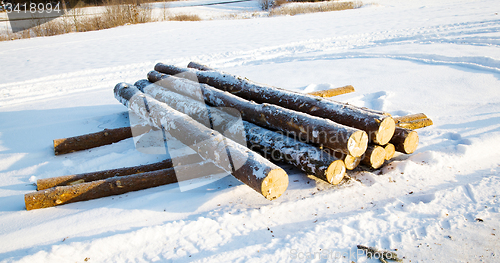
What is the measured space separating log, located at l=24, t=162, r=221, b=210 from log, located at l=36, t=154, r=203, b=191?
0.23m

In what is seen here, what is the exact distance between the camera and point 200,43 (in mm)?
12531

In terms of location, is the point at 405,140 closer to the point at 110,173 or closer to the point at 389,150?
the point at 389,150

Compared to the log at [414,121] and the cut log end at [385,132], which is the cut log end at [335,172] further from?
the log at [414,121]

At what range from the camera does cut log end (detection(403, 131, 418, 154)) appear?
138 inches

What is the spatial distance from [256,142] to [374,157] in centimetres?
138

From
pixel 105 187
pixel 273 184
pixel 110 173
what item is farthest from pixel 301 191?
pixel 110 173

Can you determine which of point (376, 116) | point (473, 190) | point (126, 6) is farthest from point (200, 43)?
point (473, 190)

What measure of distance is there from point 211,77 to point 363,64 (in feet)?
14.8

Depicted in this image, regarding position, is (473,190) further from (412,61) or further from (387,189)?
(412,61)

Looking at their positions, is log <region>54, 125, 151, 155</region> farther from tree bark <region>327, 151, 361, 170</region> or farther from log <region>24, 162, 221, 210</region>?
tree bark <region>327, 151, 361, 170</region>

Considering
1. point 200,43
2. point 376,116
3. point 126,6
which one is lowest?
point 376,116

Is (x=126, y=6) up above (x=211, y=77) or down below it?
above

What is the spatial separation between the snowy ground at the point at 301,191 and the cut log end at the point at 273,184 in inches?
8.8

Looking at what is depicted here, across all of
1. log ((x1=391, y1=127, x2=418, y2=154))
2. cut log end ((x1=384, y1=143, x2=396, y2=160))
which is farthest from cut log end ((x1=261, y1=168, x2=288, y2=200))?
log ((x1=391, y1=127, x2=418, y2=154))
